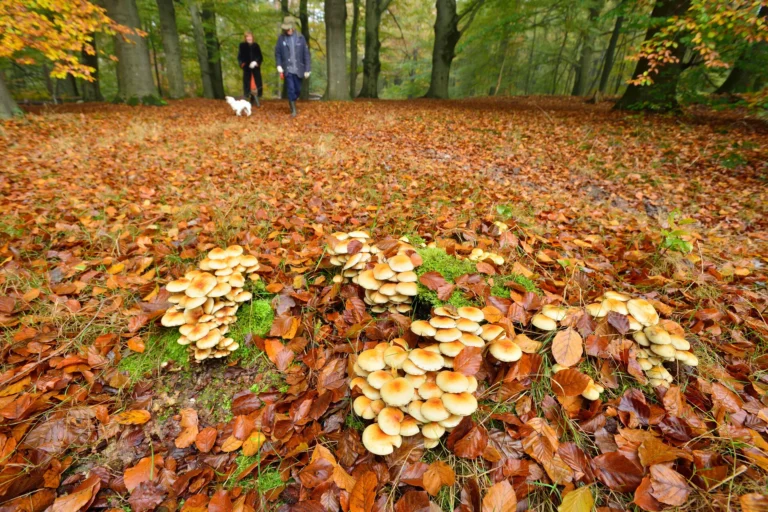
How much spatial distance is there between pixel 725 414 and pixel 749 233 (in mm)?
3719

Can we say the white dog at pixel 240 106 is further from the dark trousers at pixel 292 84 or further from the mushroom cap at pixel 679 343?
the mushroom cap at pixel 679 343

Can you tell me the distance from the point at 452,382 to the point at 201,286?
5.19ft

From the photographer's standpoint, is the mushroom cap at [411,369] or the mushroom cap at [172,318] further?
the mushroom cap at [172,318]

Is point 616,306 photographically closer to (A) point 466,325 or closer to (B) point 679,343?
(B) point 679,343

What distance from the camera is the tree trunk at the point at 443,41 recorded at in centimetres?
1458

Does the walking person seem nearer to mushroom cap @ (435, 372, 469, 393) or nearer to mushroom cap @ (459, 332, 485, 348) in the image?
mushroom cap @ (459, 332, 485, 348)

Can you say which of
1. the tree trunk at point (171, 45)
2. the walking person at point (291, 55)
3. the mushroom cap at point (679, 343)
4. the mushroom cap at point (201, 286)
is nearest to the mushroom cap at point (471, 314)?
the mushroom cap at point (679, 343)

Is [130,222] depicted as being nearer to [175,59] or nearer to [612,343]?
[612,343]

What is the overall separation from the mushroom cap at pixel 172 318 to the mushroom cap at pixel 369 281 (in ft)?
3.74

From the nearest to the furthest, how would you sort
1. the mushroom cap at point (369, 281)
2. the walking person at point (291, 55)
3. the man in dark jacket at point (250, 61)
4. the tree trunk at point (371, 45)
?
the mushroom cap at point (369, 281), the walking person at point (291, 55), the man in dark jacket at point (250, 61), the tree trunk at point (371, 45)

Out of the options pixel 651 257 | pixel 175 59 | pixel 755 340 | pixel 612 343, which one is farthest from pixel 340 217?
pixel 175 59

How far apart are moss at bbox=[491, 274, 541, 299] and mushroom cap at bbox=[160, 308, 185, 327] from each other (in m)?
2.05

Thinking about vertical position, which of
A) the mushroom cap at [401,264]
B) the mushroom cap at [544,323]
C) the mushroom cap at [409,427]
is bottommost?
the mushroom cap at [409,427]

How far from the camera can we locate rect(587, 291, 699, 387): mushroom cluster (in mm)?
1783
